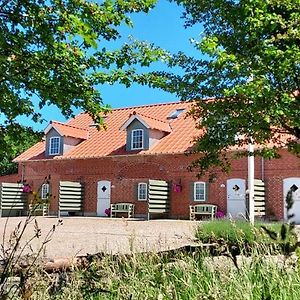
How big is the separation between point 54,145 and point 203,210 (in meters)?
12.0

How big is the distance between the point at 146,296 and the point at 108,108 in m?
2.82

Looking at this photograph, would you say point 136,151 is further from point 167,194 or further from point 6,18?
point 6,18

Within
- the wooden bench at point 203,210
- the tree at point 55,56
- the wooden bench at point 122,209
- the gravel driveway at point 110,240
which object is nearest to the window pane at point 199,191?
the wooden bench at point 203,210

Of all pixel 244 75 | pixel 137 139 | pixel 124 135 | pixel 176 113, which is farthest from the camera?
pixel 176 113

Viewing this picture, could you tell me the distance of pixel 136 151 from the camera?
90.3 feet

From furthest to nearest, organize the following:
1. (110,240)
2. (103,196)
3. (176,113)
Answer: (176,113)
(103,196)
(110,240)

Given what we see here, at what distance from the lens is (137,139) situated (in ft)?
90.9

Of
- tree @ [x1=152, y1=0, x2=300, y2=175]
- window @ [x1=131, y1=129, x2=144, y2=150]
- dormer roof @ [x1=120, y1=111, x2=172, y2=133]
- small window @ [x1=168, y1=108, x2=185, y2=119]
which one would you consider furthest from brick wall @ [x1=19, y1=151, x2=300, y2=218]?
tree @ [x1=152, y1=0, x2=300, y2=175]

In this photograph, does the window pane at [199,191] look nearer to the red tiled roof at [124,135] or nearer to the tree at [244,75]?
the red tiled roof at [124,135]

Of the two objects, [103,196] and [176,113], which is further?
[176,113]

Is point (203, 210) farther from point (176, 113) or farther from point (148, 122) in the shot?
point (176, 113)

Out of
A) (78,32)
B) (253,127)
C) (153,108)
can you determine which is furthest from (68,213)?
(78,32)

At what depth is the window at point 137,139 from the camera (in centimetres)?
2744

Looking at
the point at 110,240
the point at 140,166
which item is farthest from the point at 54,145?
the point at 110,240
